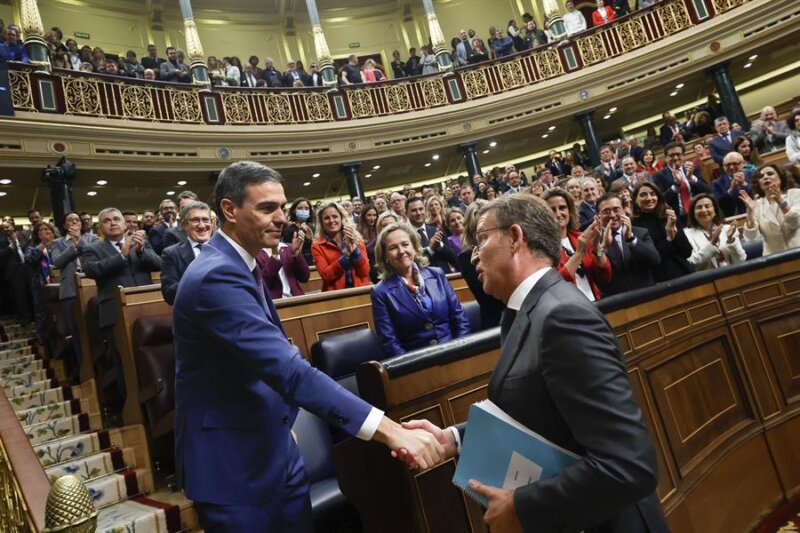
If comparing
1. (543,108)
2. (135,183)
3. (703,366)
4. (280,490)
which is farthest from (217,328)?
(543,108)

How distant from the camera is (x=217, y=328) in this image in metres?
1.19

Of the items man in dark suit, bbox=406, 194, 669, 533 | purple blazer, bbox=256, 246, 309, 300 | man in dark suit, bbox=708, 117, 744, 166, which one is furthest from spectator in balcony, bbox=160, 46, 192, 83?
man in dark suit, bbox=406, 194, 669, 533

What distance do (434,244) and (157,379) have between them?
1877 millimetres

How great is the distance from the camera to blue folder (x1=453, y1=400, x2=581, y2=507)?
900 millimetres

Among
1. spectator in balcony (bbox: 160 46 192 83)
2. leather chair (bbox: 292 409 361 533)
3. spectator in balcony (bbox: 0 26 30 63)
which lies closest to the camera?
leather chair (bbox: 292 409 361 533)

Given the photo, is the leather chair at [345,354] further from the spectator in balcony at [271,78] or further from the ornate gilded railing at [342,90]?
the spectator in balcony at [271,78]

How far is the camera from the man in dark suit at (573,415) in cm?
84

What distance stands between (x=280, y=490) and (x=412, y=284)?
1381 mm

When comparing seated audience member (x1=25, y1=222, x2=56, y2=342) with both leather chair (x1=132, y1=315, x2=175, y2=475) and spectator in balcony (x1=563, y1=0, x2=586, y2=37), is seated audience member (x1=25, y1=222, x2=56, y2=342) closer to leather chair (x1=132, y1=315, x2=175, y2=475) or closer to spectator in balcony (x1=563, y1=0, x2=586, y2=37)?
leather chair (x1=132, y1=315, x2=175, y2=475)

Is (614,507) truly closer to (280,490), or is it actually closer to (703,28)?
(280,490)

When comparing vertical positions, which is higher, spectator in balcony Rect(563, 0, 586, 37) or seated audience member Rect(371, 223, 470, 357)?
spectator in balcony Rect(563, 0, 586, 37)

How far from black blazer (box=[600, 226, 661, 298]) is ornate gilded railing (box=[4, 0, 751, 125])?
7.93 metres

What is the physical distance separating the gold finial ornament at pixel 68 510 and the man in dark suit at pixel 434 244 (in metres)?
2.56

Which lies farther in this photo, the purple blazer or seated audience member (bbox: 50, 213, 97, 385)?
seated audience member (bbox: 50, 213, 97, 385)
